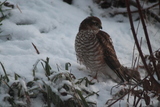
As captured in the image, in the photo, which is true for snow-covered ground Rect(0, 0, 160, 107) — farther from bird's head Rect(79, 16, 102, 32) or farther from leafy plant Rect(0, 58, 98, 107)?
bird's head Rect(79, 16, 102, 32)

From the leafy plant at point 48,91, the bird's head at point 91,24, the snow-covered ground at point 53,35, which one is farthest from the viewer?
the bird's head at point 91,24

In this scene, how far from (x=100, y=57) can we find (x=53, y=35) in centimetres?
123

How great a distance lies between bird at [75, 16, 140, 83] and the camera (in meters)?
4.01

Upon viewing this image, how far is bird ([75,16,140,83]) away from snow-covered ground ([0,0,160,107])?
0.20 metres

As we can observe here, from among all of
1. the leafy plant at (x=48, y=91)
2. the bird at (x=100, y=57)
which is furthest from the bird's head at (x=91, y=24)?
the leafy plant at (x=48, y=91)

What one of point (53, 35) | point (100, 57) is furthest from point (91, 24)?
point (53, 35)

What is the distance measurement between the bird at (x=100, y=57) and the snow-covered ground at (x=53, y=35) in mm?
195

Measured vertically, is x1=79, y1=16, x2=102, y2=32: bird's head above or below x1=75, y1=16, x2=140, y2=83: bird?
above

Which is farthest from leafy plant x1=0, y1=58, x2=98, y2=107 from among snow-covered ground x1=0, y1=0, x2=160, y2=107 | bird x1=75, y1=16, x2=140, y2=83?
bird x1=75, y1=16, x2=140, y2=83

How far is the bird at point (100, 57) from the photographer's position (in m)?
4.01

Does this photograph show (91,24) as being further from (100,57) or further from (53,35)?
(53,35)

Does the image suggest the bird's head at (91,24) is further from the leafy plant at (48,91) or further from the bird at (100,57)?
the leafy plant at (48,91)

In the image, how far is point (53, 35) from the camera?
4840mm

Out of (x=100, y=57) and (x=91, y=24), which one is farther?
(x=91, y=24)
